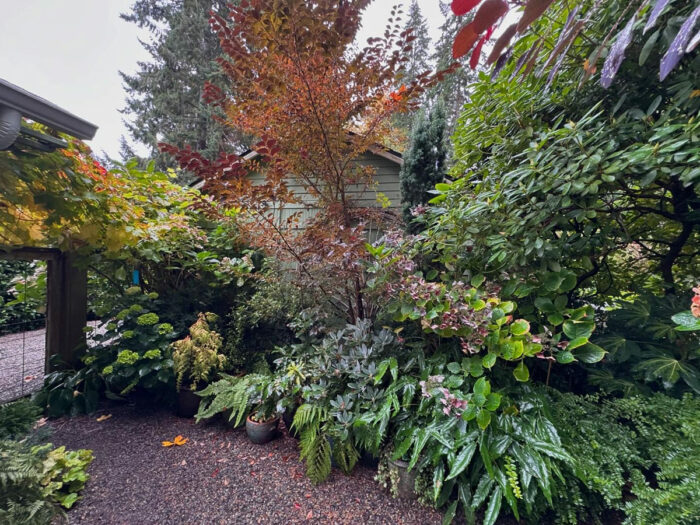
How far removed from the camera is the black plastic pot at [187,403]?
2.58 m

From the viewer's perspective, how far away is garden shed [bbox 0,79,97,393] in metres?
1.26

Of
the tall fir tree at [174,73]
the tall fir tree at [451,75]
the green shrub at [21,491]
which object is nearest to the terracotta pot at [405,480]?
the green shrub at [21,491]

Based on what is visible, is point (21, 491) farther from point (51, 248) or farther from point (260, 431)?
point (51, 248)

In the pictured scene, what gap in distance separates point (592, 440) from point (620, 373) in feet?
2.12

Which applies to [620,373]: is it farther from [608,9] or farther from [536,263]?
[608,9]

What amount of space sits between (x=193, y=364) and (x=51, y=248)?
1697 millimetres

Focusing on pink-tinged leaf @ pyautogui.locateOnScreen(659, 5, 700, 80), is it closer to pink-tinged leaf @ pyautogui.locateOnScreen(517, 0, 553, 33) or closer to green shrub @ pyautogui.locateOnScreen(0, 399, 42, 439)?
pink-tinged leaf @ pyautogui.locateOnScreen(517, 0, 553, 33)

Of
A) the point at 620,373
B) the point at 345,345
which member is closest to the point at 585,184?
the point at 620,373

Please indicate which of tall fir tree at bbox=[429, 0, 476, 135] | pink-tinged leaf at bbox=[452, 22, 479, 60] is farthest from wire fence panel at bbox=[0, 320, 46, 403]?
tall fir tree at bbox=[429, 0, 476, 135]

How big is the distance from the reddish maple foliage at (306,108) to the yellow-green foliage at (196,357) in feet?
3.51

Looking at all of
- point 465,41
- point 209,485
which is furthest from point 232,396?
point 465,41

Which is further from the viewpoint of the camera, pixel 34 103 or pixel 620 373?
pixel 620 373

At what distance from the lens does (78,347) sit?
8.71 feet

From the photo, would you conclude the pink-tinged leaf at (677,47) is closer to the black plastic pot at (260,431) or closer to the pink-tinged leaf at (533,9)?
the pink-tinged leaf at (533,9)
